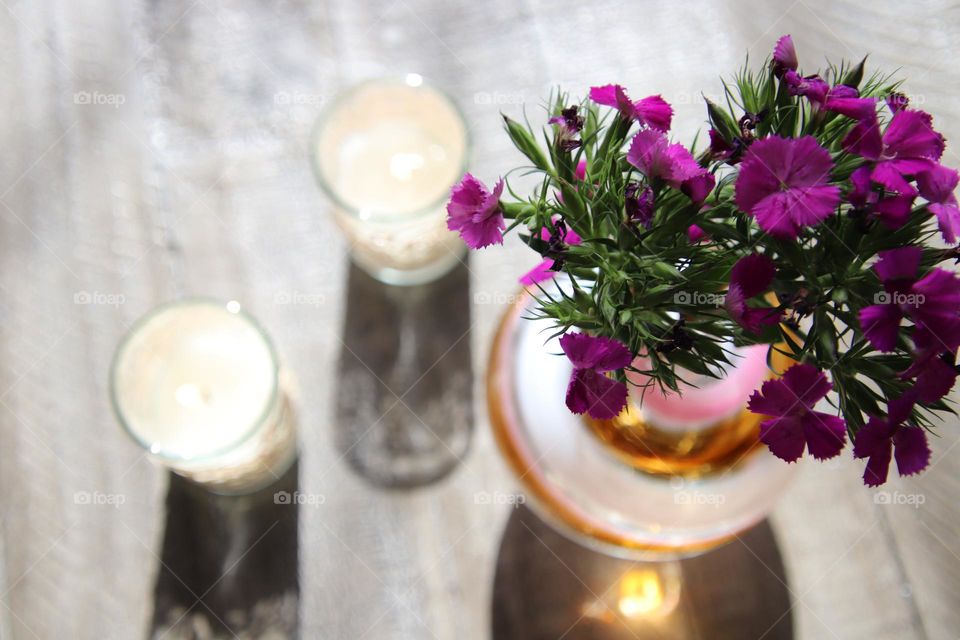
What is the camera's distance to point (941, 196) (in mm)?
327

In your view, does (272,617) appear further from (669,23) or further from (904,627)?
(669,23)

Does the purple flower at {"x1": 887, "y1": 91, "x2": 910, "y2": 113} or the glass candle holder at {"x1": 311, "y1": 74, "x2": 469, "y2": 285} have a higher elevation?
the purple flower at {"x1": 887, "y1": 91, "x2": 910, "y2": 113}

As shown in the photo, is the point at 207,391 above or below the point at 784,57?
below

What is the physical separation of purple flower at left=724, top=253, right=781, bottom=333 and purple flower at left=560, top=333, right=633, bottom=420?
47mm

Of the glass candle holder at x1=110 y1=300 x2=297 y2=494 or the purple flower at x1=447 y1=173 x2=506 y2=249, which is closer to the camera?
the purple flower at x1=447 y1=173 x2=506 y2=249

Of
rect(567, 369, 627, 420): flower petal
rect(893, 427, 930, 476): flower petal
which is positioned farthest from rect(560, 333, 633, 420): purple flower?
rect(893, 427, 930, 476): flower petal

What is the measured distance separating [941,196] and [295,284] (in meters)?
0.56

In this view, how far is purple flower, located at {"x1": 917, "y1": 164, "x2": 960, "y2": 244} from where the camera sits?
323mm

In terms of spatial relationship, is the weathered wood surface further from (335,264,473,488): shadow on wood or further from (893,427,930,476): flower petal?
(893,427,930,476): flower petal

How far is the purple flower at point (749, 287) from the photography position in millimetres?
310

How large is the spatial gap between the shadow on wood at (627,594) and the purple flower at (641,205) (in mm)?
426

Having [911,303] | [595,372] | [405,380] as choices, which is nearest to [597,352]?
[595,372]

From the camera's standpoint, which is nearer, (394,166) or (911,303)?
(911,303)

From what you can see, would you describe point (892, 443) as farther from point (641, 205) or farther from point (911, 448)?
point (641, 205)
